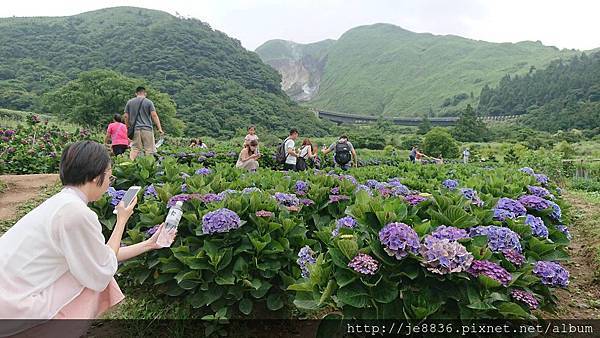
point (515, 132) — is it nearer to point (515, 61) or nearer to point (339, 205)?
point (339, 205)

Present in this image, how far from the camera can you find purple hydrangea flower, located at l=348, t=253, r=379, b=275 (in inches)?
72.3

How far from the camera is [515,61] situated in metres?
126

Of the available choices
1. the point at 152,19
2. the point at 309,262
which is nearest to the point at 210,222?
the point at 309,262

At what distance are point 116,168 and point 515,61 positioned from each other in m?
142

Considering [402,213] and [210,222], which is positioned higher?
[402,213]

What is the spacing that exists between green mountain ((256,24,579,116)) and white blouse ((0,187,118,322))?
94.5 metres

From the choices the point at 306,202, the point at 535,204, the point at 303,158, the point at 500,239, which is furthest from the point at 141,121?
the point at 500,239

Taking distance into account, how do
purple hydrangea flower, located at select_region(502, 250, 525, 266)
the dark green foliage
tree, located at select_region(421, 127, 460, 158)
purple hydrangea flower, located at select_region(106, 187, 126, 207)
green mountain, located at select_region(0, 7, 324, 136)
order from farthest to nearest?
the dark green foliage, green mountain, located at select_region(0, 7, 324, 136), tree, located at select_region(421, 127, 460, 158), purple hydrangea flower, located at select_region(106, 187, 126, 207), purple hydrangea flower, located at select_region(502, 250, 525, 266)

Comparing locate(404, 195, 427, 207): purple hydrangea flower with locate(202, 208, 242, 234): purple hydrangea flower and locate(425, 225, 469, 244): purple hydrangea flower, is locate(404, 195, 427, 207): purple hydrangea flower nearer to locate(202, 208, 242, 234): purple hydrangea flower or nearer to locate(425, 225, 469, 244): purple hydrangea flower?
locate(425, 225, 469, 244): purple hydrangea flower

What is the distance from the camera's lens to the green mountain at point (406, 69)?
359ft

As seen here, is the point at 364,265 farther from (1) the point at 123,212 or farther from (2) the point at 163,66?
(2) the point at 163,66

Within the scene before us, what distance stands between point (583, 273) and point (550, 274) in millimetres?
2868

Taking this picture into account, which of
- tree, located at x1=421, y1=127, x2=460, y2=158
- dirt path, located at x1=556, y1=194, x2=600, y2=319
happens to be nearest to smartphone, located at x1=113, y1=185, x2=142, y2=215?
dirt path, located at x1=556, y1=194, x2=600, y2=319

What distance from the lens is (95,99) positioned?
3306 centimetres
